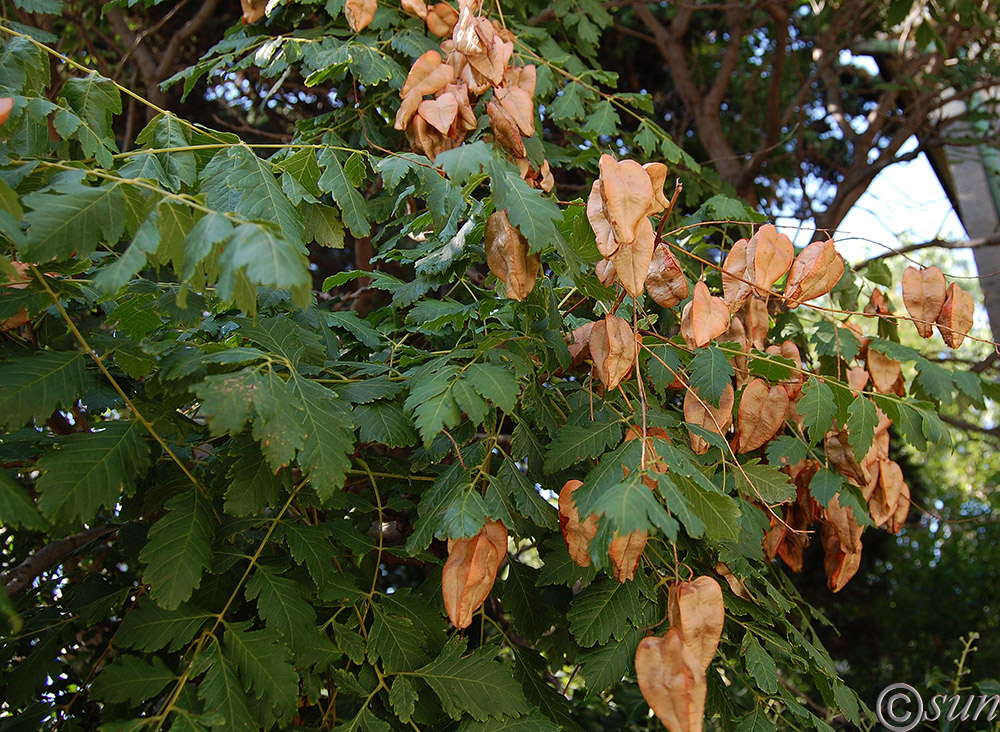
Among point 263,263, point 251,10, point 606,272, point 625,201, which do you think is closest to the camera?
point 263,263

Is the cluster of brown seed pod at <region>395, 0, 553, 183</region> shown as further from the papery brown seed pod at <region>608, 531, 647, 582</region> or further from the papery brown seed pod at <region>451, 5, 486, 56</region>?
the papery brown seed pod at <region>608, 531, 647, 582</region>

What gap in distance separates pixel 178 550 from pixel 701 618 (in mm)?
785

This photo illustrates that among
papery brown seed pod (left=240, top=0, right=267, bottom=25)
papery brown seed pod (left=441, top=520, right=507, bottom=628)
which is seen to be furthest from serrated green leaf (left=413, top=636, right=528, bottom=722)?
papery brown seed pod (left=240, top=0, right=267, bottom=25)

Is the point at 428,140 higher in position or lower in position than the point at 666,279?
higher

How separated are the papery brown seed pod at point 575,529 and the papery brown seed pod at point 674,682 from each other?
174 mm

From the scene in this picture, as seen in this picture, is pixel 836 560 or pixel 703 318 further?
pixel 836 560

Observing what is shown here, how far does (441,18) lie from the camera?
197 centimetres

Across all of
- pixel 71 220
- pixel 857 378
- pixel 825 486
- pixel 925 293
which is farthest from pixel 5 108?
pixel 925 293

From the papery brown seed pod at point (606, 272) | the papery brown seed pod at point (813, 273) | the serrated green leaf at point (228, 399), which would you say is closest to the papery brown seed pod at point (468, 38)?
the papery brown seed pod at point (606, 272)

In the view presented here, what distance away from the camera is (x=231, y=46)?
2.16 meters

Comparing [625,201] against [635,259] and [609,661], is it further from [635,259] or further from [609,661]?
[609,661]

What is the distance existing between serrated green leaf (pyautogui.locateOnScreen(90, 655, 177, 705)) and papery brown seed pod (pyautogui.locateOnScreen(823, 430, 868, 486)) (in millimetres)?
1383

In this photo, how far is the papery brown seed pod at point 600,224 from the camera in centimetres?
129

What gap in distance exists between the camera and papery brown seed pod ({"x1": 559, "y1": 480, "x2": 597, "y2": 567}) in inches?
50.3
